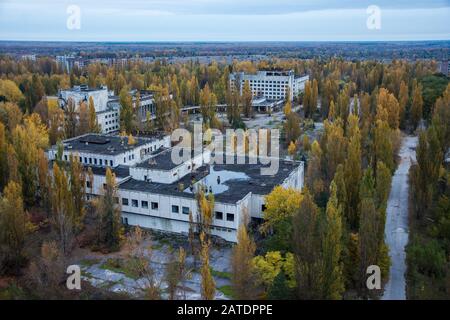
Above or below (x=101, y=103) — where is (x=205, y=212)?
below

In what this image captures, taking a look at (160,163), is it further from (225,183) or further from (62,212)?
(62,212)

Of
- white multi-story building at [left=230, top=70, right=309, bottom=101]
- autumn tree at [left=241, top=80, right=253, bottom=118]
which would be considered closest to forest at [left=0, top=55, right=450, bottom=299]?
autumn tree at [left=241, top=80, right=253, bottom=118]

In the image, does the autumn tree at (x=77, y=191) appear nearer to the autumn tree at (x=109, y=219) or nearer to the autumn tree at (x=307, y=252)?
the autumn tree at (x=109, y=219)

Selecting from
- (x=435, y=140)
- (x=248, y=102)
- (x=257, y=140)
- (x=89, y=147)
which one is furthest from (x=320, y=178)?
(x=248, y=102)

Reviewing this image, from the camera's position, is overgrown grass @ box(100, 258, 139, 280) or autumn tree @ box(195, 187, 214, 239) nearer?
overgrown grass @ box(100, 258, 139, 280)

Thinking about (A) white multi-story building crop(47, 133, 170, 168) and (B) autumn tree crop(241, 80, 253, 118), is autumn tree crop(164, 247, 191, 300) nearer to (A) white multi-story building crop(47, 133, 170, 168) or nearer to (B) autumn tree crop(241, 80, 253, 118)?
(A) white multi-story building crop(47, 133, 170, 168)

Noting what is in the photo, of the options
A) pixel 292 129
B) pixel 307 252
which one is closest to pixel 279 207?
pixel 307 252

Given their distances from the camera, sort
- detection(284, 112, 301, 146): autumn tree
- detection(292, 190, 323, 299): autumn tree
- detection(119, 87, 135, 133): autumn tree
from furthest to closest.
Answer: detection(119, 87, 135, 133): autumn tree → detection(284, 112, 301, 146): autumn tree → detection(292, 190, 323, 299): autumn tree
